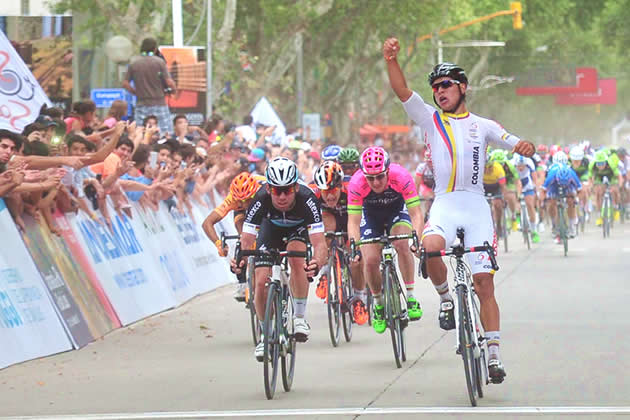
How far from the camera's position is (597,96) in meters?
110

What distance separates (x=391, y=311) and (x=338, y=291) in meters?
1.80

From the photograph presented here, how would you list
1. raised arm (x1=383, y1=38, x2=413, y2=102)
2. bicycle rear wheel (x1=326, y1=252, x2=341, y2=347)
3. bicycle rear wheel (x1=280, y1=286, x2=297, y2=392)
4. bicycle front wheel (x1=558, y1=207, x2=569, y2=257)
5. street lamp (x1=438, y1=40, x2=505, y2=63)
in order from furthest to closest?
1. street lamp (x1=438, y1=40, x2=505, y2=63)
2. bicycle front wheel (x1=558, y1=207, x2=569, y2=257)
3. bicycle rear wheel (x1=326, y1=252, x2=341, y2=347)
4. bicycle rear wheel (x1=280, y1=286, x2=297, y2=392)
5. raised arm (x1=383, y1=38, x2=413, y2=102)

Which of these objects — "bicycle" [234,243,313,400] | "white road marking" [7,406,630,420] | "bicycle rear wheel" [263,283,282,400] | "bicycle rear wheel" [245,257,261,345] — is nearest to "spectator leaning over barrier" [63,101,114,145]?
"bicycle rear wheel" [245,257,261,345]

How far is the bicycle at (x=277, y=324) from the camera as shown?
1048 centimetres

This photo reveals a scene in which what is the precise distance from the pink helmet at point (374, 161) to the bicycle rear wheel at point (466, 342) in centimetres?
282

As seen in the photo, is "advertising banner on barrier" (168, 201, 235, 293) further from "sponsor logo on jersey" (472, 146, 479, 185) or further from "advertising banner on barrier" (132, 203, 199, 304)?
"sponsor logo on jersey" (472, 146, 479, 185)

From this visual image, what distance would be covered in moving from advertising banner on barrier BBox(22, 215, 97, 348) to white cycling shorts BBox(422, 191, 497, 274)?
4247mm

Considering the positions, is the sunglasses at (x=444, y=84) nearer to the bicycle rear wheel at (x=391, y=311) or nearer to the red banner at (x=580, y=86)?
the bicycle rear wheel at (x=391, y=311)

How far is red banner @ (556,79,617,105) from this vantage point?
108250 mm

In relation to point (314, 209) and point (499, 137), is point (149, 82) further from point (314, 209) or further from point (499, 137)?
point (499, 137)

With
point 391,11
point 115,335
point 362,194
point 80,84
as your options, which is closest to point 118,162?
point 115,335

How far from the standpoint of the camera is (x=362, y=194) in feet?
43.0

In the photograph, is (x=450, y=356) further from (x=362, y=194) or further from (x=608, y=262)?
(x=608, y=262)

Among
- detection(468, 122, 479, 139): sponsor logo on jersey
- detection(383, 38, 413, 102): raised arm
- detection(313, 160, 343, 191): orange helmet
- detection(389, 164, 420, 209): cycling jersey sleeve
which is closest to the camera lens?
detection(383, 38, 413, 102): raised arm
